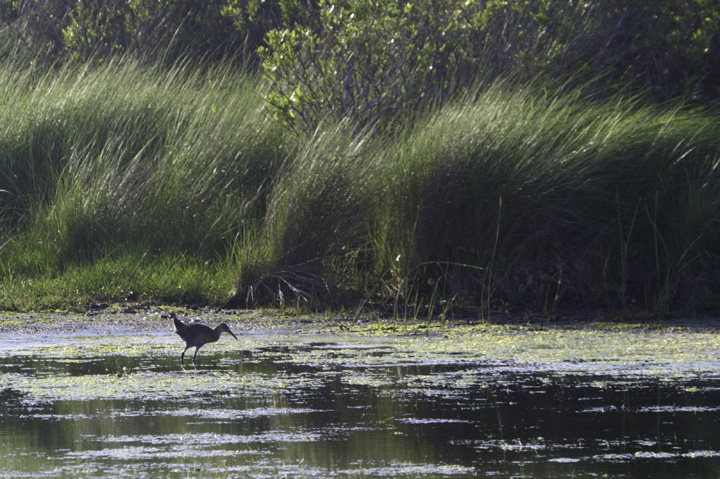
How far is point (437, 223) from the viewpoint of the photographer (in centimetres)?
990

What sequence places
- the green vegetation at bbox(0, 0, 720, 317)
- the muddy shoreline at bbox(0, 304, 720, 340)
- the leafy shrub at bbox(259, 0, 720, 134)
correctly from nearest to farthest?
the muddy shoreline at bbox(0, 304, 720, 340), the green vegetation at bbox(0, 0, 720, 317), the leafy shrub at bbox(259, 0, 720, 134)

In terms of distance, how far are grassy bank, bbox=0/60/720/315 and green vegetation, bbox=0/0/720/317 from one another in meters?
0.02

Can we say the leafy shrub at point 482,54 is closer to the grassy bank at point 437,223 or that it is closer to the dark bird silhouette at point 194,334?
the grassy bank at point 437,223

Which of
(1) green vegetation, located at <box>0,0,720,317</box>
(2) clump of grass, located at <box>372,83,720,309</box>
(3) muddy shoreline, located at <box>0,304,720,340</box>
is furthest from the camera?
(1) green vegetation, located at <box>0,0,720,317</box>

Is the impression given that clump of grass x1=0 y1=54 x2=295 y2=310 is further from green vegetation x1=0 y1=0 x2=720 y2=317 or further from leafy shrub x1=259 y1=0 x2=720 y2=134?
leafy shrub x1=259 y1=0 x2=720 y2=134

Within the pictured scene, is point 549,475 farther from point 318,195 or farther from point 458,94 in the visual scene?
point 458,94

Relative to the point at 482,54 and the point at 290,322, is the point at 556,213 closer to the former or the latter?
the point at 290,322

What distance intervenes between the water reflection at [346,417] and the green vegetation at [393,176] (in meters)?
2.32

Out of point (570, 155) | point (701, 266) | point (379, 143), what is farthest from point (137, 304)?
point (701, 266)

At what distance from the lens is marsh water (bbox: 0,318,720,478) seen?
4.88 m

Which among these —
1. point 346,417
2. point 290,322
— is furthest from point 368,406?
point 290,322

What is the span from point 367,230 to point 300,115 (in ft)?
7.70

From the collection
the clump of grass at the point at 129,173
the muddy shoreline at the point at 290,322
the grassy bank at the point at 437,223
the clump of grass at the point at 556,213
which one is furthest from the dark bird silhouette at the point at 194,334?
the clump of grass at the point at 129,173

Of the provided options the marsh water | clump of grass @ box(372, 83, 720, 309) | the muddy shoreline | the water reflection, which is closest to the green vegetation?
clump of grass @ box(372, 83, 720, 309)
